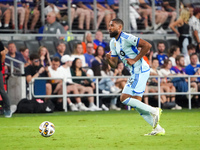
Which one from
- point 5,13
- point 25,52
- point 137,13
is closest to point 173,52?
point 137,13

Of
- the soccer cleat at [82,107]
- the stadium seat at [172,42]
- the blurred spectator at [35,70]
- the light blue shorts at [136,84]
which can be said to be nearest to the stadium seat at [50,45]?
the blurred spectator at [35,70]

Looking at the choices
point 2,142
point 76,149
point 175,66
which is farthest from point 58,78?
point 76,149

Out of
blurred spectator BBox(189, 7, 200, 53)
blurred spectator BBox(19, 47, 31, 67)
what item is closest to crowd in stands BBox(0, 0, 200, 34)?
blurred spectator BBox(189, 7, 200, 53)

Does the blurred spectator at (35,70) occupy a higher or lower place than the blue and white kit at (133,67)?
lower

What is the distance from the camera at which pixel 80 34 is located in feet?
63.9

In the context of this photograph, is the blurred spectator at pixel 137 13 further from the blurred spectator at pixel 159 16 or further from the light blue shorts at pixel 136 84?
the light blue shorts at pixel 136 84

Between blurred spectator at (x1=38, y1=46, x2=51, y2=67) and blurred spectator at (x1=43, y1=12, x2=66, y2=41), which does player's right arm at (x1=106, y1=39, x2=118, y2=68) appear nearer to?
blurred spectator at (x1=38, y1=46, x2=51, y2=67)

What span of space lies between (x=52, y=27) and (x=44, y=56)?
8.78ft

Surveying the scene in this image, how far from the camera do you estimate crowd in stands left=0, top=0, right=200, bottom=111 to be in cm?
1600

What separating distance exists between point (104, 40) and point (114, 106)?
3.90 m

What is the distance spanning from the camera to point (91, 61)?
17094mm

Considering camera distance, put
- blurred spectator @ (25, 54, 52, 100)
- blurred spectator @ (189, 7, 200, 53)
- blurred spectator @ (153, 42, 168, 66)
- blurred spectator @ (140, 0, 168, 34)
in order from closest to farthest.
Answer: blurred spectator @ (25, 54, 52, 100)
blurred spectator @ (153, 42, 168, 66)
blurred spectator @ (189, 7, 200, 53)
blurred spectator @ (140, 0, 168, 34)

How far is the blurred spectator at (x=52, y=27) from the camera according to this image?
60.6ft

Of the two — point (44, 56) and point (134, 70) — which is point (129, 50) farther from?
point (44, 56)
